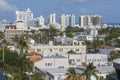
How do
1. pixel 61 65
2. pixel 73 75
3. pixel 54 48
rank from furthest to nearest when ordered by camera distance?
pixel 54 48, pixel 61 65, pixel 73 75

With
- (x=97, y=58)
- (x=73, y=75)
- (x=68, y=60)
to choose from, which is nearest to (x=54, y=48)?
(x=97, y=58)

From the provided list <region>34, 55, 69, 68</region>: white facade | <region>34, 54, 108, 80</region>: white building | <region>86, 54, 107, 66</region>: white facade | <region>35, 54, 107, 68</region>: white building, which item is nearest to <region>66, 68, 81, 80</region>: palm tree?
<region>34, 54, 108, 80</region>: white building

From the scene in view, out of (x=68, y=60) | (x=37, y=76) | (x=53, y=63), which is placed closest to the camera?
(x=37, y=76)

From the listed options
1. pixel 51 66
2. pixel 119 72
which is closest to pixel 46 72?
pixel 51 66

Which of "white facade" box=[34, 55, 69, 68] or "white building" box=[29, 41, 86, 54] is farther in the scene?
"white building" box=[29, 41, 86, 54]

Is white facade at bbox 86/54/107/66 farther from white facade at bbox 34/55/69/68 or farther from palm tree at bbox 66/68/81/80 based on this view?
palm tree at bbox 66/68/81/80

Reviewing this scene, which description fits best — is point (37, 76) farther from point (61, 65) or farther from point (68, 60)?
point (68, 60)

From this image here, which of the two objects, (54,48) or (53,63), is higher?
(54,48)

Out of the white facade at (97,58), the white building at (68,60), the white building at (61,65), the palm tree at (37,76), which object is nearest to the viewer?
the palm tree at (37,76)

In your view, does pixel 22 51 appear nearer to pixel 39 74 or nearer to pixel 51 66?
pixel 51 66

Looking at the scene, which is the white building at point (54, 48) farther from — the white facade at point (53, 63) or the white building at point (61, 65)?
the white facade at point (53, 63)

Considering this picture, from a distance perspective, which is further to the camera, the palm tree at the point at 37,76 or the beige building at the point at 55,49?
the beige building at the point at 55,49

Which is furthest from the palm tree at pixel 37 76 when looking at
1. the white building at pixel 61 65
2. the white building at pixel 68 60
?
the white building at pixel 68 60
